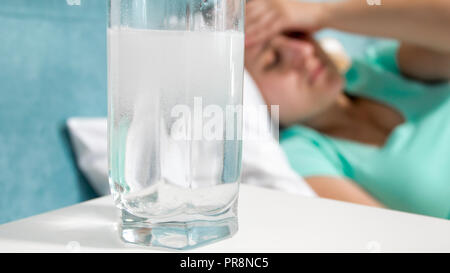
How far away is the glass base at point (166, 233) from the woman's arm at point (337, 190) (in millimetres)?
475

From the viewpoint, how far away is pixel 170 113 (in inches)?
13.9

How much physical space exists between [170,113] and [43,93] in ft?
0.87

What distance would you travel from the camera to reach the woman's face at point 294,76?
0.95m

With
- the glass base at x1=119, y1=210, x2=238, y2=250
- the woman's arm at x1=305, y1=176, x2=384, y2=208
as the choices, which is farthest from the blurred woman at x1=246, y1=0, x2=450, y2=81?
the glass base at x1=119, y1=210, x2=238, y2=250

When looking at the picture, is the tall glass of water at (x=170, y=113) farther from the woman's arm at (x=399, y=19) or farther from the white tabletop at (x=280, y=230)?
the woman's arm at (x=399, y=19)

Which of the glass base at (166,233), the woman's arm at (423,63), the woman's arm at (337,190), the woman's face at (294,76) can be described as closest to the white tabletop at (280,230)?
the glass base at (166,233)

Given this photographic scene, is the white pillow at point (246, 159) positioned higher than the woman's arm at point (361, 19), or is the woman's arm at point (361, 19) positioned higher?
the woman's arm at point (361, 19)

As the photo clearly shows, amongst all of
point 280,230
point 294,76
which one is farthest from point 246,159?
point 294,76

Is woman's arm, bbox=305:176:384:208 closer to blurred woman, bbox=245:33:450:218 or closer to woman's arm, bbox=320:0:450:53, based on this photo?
blurred woman, bbox=245:33:450:218

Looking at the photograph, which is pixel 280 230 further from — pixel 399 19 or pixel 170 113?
pixel 399 19

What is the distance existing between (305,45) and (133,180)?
0.72 meters

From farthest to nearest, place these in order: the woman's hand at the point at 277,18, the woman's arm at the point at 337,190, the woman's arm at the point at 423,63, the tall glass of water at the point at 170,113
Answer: the woman's arm at the point at 423,63
the woman's hand at the point at 277,18
the woman's arm at the point at 337,190
the tall glass of water at the point at 170,113

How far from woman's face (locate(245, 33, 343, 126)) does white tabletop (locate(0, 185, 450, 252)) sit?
48 cm

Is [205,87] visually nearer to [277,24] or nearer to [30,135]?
[30,135]
